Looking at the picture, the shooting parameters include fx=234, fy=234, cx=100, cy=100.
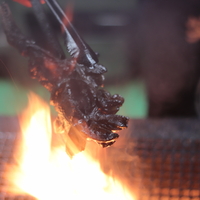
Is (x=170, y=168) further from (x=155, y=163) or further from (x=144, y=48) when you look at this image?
(x=144, y=48)

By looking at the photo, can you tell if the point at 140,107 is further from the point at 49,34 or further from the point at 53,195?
the point at 49,34

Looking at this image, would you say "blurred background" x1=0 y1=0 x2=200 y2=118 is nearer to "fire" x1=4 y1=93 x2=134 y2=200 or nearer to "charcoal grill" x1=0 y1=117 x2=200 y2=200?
"charcoal grill" x1=0 y1=117 x2=200 y2=200

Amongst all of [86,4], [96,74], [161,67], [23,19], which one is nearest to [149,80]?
[161,67]

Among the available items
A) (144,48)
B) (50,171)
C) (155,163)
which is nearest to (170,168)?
(155,163)

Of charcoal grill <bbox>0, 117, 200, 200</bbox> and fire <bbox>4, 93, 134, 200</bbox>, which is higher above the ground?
→ fire <bbox>4, 93, 134, 200</bbox>

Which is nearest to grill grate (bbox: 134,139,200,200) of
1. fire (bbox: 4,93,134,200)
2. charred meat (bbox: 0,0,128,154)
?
fire (bbox: 4,93,134,200)

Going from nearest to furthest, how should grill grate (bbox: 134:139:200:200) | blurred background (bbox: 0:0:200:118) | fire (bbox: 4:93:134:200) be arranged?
1. fire (bbox: 4:93:134:200)
2. grill grate (bbox: 134:139:200:200)
3. blurred background (bbox: 0:0:200:118)
